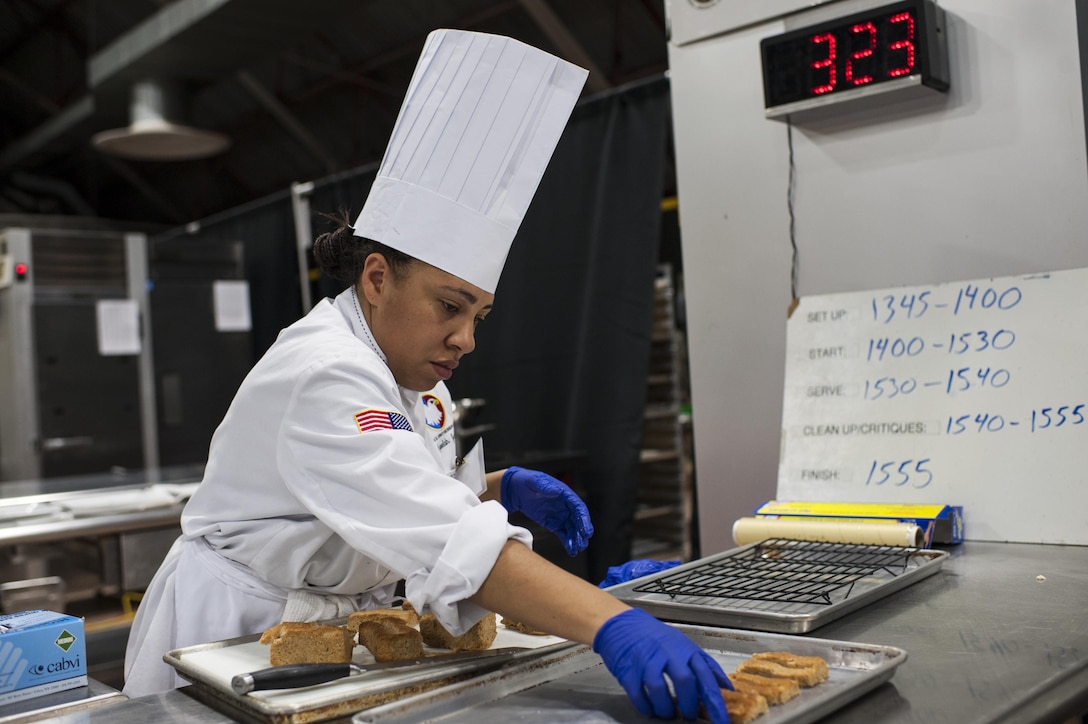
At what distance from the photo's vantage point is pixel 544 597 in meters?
0.96

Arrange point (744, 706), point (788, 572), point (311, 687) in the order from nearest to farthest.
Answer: point (744, 706) < point (311, 687) < point (788, 572)

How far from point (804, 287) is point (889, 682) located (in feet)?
4.34

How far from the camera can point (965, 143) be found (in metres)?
1.89

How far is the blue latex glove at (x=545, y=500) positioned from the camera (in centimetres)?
153

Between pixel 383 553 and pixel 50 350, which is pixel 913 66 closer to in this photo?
pixel 383 553

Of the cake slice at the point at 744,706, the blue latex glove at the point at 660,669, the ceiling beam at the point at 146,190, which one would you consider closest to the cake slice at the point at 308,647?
the blue latex glove at the point at 660,669

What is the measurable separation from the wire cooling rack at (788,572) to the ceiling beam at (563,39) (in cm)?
523

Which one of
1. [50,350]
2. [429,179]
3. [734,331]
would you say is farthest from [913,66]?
[50,350]

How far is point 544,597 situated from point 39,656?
1.88ft

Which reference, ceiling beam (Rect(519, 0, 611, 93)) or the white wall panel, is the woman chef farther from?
ceiling beam (Rect(519, 0, 611, 93))

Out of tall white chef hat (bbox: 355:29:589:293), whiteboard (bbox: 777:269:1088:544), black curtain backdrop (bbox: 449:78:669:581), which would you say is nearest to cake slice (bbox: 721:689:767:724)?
tall white chef hat (bbox: 355:29:589:293)

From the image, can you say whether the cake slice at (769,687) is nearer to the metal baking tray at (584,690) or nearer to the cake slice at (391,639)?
the metal baking tray at (584,690)

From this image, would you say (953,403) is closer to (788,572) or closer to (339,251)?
(788,572)

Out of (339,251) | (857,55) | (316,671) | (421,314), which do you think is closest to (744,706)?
(316,671)
